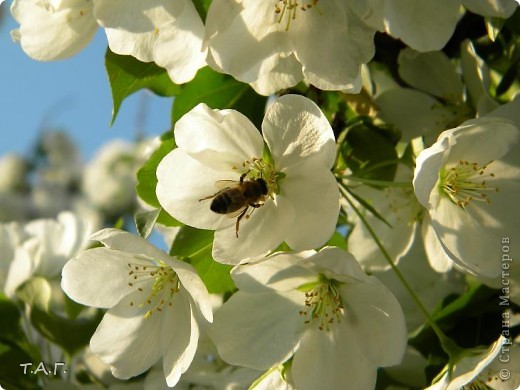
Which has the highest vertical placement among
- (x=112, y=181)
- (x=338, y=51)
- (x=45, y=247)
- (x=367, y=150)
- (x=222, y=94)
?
(x=338, y=51)

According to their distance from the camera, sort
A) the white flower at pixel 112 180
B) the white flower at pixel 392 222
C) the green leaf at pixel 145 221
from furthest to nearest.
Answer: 1. the white flower at pixel 112 180
2. the white flower at pixel 392 222
3. the green leaf at pixel 145 221

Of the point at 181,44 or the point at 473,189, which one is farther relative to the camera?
the point at 473,189

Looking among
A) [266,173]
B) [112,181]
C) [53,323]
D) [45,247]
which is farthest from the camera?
[112,181]

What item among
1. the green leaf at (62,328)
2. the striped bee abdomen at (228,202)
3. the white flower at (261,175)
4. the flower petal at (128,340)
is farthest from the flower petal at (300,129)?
→ the green leaf at (62,328)

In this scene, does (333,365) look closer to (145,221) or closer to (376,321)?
(376,321)

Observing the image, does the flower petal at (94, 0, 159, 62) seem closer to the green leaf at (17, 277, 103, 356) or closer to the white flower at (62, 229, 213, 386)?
the white flower at (62, 229, 213, 386)

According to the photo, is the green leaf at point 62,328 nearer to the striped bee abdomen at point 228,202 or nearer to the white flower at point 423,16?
the striped bee abdomen at point 228,202

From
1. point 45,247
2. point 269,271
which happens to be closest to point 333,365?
point 269,271
